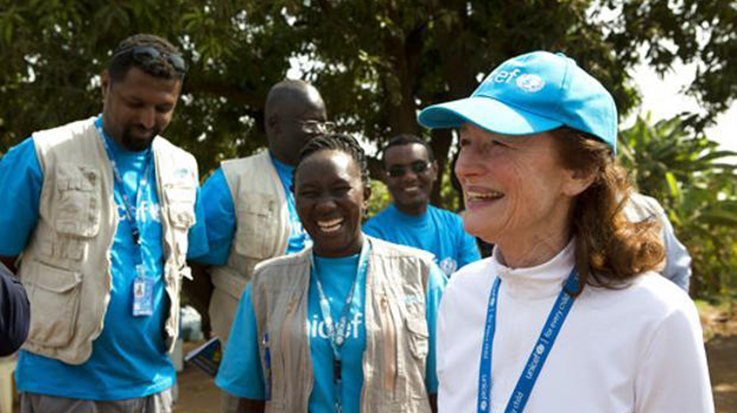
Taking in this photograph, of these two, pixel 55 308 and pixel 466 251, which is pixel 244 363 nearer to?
pixel 55 308

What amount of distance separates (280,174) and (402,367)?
5.18ft

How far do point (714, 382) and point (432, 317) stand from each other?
8.03 metres

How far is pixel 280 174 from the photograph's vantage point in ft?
14.1

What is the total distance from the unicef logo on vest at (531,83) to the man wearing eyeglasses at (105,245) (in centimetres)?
222

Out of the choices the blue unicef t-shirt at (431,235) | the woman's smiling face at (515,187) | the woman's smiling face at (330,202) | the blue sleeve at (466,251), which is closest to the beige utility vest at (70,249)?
the woman's smiling face at (330,202)

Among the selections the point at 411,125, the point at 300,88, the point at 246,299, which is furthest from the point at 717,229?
the point at 246,299

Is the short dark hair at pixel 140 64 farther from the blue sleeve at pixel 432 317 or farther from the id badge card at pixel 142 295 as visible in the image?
the blue sleeve at pixel 432 317

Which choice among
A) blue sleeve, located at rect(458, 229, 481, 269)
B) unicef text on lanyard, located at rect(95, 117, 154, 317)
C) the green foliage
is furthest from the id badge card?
the green foliage

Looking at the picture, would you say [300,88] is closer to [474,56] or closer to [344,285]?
[344,285]

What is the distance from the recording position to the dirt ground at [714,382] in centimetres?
891

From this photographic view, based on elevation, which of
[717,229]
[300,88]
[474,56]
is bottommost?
[717,229]

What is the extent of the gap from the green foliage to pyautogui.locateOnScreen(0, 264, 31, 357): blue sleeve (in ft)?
45.2

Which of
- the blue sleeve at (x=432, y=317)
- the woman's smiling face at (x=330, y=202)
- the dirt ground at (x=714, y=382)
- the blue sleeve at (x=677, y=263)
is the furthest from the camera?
the dirt ground at (x=714, y=382)

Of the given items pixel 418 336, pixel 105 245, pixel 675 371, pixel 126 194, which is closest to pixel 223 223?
pixel 126 194
